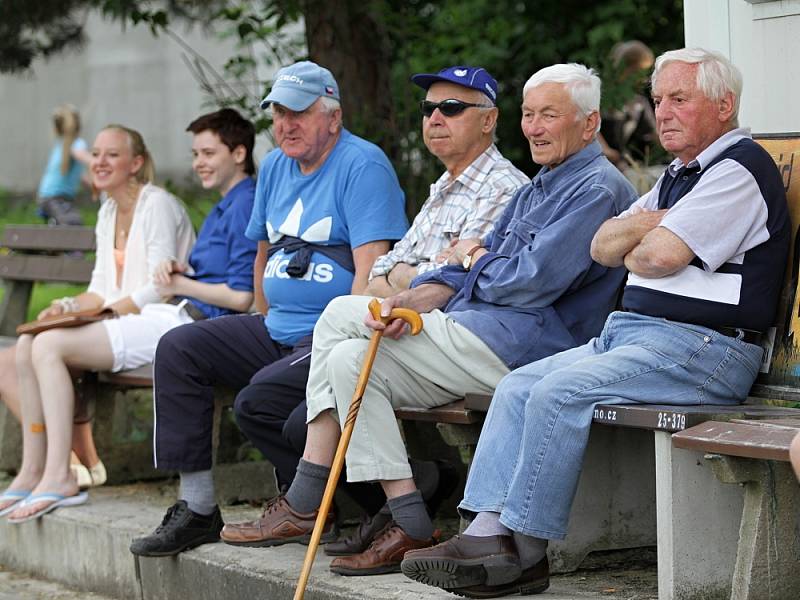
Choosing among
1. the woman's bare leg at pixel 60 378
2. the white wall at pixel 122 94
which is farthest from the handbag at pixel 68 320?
the white wall at pixel 122 94

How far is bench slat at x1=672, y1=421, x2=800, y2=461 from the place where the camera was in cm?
348

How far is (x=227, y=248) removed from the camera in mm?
6215

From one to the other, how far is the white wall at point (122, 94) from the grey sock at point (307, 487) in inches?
681

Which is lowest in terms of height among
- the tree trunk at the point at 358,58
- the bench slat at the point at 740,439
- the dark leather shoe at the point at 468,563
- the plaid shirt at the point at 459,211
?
the dark leather shoe at the point at 468,563

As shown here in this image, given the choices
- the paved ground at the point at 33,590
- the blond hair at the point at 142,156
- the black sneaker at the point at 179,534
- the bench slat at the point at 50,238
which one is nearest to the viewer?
the black sneaker at the point at 179,534

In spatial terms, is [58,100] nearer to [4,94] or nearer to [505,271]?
[4,94]

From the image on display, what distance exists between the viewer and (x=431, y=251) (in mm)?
5098

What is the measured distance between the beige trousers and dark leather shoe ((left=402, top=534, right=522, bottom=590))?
1.69 feet

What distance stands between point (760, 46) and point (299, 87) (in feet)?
5.23

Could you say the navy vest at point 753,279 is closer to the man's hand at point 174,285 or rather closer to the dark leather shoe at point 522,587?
the dark leather shoe at point 522,587

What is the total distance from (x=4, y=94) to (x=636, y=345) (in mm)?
21495

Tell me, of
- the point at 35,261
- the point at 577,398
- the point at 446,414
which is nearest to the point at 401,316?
the point at 446,414

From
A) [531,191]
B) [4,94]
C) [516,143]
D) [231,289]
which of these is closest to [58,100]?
[4,94]

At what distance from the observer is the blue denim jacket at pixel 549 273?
4461 millimetres
